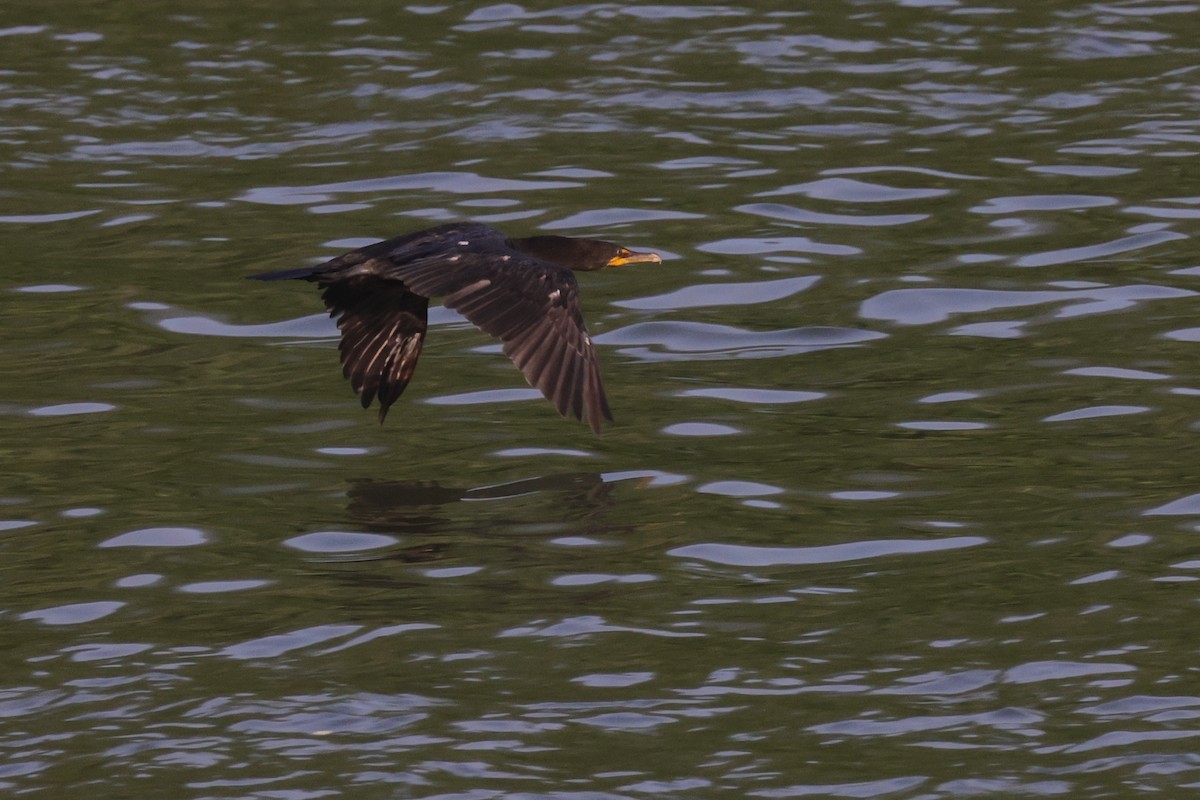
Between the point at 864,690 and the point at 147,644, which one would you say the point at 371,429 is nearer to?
the point at 147,644

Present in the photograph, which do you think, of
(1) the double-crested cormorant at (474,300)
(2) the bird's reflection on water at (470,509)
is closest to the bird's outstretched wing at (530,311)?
(1) the double-crested cormorant at (474,300)

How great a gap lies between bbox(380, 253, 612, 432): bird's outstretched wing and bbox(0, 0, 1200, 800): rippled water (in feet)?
1.29

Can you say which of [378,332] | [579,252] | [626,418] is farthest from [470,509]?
[579,252]

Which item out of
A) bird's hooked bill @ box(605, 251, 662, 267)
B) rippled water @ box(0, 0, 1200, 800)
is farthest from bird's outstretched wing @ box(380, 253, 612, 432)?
bird's hooked bill @ box(605, 251, 662, 267)

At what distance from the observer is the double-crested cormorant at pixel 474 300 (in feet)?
23.7

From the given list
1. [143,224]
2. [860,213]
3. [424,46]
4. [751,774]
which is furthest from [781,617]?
[424,46]

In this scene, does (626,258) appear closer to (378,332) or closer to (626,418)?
(626,418)

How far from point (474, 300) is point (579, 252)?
127 centimetres

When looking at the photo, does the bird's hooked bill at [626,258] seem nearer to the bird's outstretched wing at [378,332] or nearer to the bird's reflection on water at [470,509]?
the bird's outstretched wing at [378,332]

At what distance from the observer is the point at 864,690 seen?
5.48 m

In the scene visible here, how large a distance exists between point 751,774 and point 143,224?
6.99 m

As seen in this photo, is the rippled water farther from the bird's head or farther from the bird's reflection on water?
the bird's head

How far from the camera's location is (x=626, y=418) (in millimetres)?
8219

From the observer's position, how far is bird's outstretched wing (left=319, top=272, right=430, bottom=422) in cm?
816
